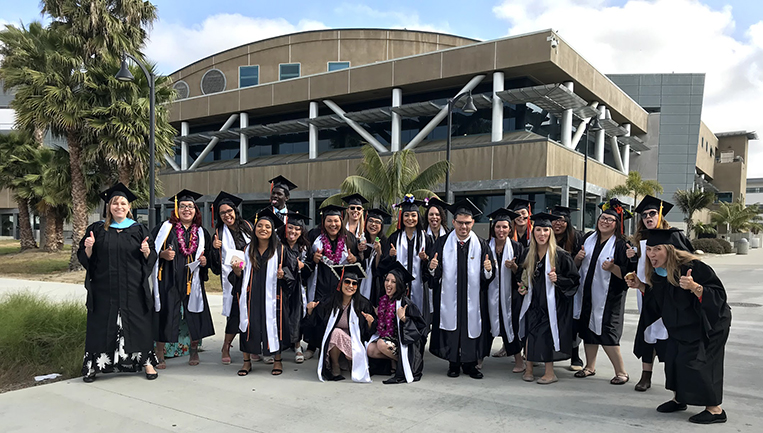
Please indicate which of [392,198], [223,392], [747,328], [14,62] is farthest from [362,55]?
[223,392]

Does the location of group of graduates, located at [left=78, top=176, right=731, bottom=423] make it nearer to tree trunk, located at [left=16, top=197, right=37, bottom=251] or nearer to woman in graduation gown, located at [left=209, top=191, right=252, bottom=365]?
woman in graduation gown, located at [left=209, top=191, right=252, bottom=365]

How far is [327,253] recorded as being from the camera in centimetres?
644

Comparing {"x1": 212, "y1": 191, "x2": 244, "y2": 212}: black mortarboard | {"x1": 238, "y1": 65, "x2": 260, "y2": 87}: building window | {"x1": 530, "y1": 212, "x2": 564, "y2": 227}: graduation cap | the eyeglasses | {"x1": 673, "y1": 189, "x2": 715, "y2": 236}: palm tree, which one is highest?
{"x1": 238, "y1": 65, "x2": 260, "y2": 87}: building window

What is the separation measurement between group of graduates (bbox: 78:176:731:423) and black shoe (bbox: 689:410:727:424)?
67cm

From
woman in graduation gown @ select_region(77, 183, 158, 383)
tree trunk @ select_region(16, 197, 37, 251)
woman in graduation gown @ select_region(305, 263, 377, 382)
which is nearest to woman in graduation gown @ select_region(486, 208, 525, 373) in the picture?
woman in graduation gown @ select_region(305, 263, 377, 382)

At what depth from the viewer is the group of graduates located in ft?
18.2

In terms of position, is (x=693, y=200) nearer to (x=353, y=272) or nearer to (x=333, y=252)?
(x=333, y=252)

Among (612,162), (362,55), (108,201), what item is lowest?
(108,201)

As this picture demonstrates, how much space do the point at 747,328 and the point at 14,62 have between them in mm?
22670

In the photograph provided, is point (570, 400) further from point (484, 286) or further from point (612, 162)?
point (612, 162)

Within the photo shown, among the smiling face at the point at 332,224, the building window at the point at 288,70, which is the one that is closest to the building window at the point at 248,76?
the building window at the point at 288,70

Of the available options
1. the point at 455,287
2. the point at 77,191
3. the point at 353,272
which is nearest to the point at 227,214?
the point at 353,272

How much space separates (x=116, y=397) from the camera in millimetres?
5051

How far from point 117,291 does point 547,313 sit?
15.4 feet
